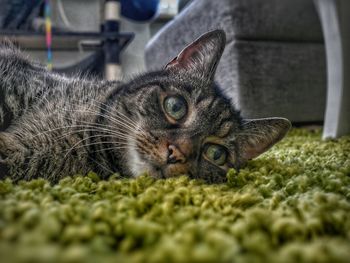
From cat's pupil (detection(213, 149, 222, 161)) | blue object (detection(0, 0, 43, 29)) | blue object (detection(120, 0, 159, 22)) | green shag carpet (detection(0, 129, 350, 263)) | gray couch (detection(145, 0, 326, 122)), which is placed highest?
blue object (detection(120, 0, 159, 22))

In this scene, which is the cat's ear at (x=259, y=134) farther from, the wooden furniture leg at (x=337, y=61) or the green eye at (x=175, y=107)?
the wooden furniture leg at (x=337, y=61)

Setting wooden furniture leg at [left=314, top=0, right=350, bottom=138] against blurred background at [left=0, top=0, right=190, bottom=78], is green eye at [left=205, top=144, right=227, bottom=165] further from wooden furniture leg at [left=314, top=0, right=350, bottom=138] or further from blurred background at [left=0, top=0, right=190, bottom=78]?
blurred background at [left=0, top=0, right=190, bottom=78]

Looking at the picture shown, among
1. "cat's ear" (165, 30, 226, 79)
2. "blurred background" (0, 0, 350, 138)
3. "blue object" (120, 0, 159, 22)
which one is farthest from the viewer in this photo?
"blue object" (120, 0, 159, 22)

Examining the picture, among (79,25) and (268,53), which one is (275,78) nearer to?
(268,53)

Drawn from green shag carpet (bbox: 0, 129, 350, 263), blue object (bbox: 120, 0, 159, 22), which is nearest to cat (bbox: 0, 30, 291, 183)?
green shag carpet (bbox: 0, 129, 350, 263)

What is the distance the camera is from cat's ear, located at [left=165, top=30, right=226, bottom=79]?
4.34 feet

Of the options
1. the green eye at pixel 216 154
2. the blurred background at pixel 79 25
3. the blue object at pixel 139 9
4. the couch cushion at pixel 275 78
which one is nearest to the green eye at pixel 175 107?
the green eye at pixel 216 154

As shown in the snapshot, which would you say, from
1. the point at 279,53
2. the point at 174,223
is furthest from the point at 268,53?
the point at 174,223

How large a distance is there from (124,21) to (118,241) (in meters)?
4.96

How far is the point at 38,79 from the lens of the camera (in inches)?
50.9

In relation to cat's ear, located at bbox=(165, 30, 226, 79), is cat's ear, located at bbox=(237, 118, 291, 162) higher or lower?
lower

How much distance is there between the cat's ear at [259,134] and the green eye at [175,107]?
276mm

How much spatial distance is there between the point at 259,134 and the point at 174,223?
34.9 inches

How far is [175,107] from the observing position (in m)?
1.20
